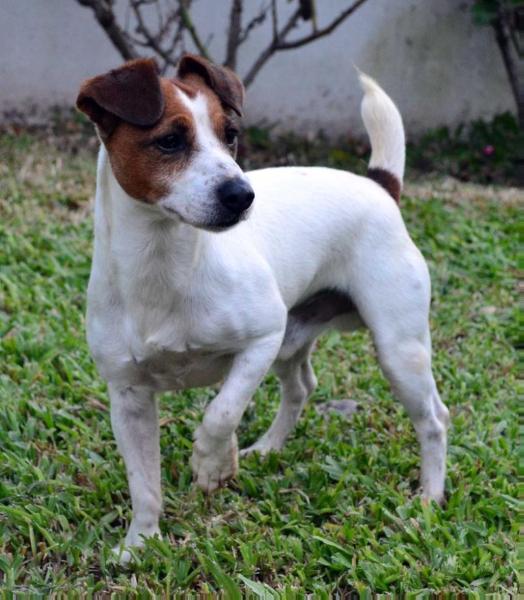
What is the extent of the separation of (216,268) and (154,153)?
0.52 metres

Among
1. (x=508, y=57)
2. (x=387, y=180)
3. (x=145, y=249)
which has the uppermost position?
(x=145, y=249)

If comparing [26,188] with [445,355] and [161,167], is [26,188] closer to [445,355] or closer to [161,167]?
[445,355]

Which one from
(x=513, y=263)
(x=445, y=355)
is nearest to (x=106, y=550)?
(x=445, y=355)

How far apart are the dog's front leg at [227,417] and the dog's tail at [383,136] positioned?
3.99 feet

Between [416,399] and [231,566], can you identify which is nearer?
[231,566]

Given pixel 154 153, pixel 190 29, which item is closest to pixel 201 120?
pixel 154 153

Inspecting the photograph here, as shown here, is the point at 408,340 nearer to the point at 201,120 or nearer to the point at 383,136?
the point at 383,136

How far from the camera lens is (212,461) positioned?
3.87 m

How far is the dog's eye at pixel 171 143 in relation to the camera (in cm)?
359

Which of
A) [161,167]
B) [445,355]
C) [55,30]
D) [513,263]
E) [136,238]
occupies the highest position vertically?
[161,167]

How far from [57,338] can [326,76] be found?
566 cm

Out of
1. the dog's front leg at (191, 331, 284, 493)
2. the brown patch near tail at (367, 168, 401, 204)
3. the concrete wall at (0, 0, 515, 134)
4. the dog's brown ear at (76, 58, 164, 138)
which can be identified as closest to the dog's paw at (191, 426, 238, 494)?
the dog's front leg at (191, 331, 284, 493)

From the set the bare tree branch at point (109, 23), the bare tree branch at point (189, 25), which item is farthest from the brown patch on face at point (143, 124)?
the bare tree branch at point (109, 23)

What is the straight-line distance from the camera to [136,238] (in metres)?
3.78
